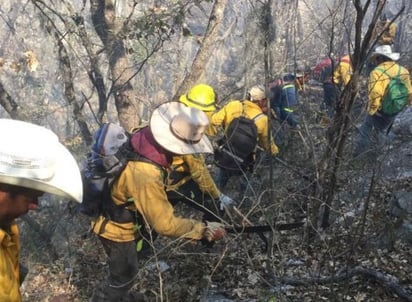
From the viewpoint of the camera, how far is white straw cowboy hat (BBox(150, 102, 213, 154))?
143 inches

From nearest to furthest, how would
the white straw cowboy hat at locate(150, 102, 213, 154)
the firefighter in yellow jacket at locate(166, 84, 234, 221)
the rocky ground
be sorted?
the white straw cowboy hat at locate(150, 102, 213, 154), the rocky ground, the firefighter in yellow jacket at locate(166, 84, 234, 221)

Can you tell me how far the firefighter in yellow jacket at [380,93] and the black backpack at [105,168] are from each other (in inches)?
131

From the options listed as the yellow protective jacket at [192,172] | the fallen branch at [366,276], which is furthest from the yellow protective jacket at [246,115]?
the fallen branch at [366,276]

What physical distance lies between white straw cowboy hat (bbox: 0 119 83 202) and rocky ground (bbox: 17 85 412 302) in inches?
37.6

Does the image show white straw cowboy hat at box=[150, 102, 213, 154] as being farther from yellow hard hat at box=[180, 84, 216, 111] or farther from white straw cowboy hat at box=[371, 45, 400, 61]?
white straw cowboy hat at box=[371, 45, 400, 61]

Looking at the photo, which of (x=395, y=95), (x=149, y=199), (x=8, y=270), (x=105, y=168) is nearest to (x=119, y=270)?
(x=149, y=199)

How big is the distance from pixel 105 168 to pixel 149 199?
0.44m

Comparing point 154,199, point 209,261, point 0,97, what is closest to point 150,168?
point 154,199

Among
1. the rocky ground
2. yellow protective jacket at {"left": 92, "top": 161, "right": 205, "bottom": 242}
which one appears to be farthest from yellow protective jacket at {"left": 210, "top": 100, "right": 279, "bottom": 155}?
yellow protective jacket at {"left": 92, "top": 161, "right": 205, "bottom": 242}

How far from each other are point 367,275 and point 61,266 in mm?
3671

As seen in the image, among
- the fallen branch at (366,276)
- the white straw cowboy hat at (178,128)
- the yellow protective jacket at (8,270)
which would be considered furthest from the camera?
the fallen branch at (366,276)

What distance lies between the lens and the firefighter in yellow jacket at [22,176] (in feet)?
6.45

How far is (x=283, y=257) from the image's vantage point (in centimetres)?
404

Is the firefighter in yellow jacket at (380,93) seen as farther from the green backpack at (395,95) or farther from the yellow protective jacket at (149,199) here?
the yellow protective jacket at (149,199)
